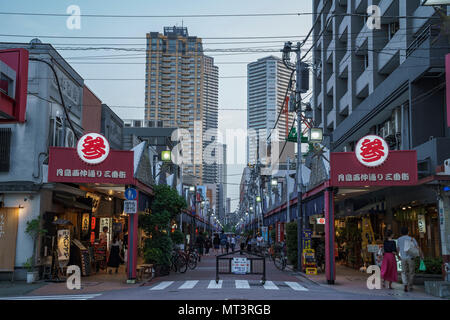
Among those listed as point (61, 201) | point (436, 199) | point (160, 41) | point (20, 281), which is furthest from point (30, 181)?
point (160, 41)

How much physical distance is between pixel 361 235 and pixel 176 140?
56020 millimetres

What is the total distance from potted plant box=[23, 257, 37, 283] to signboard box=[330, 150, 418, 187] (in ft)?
38.9

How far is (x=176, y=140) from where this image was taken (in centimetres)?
7906

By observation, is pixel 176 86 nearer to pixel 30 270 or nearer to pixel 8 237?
pixel 8 237

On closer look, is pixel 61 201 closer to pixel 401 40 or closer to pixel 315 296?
pixel 315 296

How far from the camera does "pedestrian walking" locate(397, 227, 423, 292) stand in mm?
15789

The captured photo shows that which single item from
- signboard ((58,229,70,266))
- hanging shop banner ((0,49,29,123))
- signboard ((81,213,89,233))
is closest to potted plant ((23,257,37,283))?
signboard ((58,229,70,266))

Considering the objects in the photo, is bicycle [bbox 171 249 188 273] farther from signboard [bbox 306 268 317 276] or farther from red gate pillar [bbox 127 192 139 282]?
signboard [bbox 306 268 317 276]

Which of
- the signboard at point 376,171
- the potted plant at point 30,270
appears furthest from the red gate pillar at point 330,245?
the potted plant at point 30,270

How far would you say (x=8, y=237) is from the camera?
1873cm

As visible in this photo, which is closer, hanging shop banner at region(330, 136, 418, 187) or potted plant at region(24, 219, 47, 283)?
hanging shop banner at region(330, 136, 418, 187)

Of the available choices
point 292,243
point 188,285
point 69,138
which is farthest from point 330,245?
point 69,138

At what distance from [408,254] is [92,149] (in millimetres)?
11689

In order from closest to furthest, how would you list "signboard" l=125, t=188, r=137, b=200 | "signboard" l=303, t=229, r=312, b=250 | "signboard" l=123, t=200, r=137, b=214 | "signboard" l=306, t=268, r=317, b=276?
"signboard" l=123, t=200, r=137, b=214
"signboard" l=125, t=188, r=137, b=200
"signboard" l=306, t=268, r=317, b=276
"signboard" l=303, t=229, r=312, b=250
